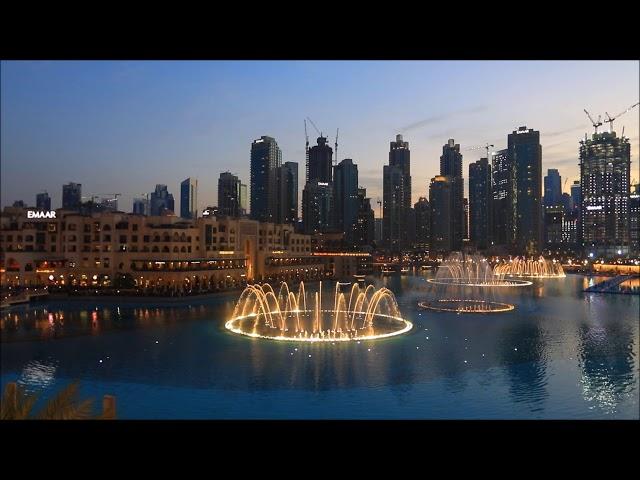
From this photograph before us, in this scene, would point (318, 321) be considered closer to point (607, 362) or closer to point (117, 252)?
point (607, 362)

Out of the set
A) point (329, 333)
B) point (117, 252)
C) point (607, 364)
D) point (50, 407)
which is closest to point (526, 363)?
point (607, 364)

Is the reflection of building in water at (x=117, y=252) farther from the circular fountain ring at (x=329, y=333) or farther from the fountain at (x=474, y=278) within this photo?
the fountain at (x=474, y=278)

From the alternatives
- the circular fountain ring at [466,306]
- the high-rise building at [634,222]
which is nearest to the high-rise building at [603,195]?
the high-rise building at [634,222]

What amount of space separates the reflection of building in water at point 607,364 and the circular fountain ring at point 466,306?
4.15 metres

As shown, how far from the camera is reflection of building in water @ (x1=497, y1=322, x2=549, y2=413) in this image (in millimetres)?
8516

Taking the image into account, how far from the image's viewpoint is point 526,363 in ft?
35.3

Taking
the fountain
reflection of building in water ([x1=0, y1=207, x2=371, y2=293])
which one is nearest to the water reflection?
reflection of building in water ([x1=0, y1=207, x2=371, y2=293])

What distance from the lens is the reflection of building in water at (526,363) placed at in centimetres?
852

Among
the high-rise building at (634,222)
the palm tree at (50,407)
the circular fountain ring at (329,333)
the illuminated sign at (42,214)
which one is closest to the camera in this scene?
the palm tree at (50,407)

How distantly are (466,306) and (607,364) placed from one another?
992cm

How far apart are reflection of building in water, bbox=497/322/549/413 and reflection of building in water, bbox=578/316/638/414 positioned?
0.71 metres

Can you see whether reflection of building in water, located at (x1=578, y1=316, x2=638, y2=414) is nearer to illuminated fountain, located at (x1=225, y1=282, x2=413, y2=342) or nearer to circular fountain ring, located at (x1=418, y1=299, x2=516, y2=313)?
circular fountain ring, located at (x1=418, y1=299, x2=516, y2=313)
